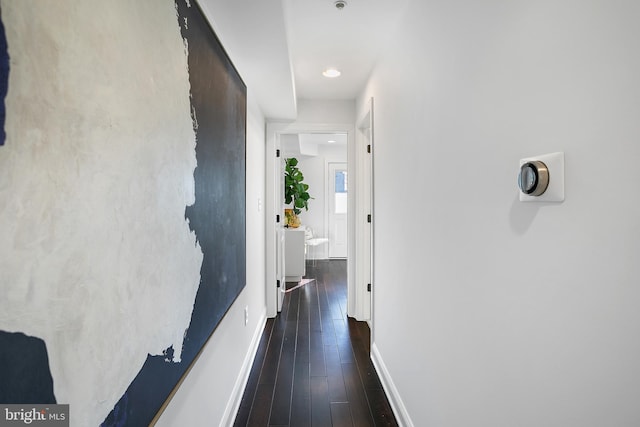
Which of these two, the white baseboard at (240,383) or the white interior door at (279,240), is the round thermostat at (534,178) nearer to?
the white baseboard at (240,383)

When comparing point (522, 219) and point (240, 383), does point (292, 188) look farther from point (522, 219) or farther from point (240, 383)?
point (522, 219)

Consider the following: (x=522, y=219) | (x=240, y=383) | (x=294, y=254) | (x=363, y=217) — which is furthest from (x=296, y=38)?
(x=294, y=254)

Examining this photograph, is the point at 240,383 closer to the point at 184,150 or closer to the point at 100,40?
the point at 184,150

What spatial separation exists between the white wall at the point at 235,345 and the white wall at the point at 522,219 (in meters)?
1.00

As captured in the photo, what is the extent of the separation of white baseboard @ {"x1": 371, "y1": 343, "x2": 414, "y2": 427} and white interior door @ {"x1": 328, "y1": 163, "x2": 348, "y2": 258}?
4.57 metres

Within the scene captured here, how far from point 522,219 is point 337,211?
21.1 ft

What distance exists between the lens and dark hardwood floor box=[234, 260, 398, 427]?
6.67ft

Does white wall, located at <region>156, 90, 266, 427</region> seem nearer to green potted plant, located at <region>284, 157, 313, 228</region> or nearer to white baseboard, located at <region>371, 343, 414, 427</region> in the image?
white baseboard, located at <region>371, 343, 414, 427</region>

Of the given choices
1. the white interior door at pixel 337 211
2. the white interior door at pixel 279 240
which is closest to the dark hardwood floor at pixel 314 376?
the white interior door at pixel 279 240

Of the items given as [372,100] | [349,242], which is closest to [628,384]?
[372,100]

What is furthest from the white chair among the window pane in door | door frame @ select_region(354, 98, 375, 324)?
door frame @ select_region(354, 98, 375, 324)

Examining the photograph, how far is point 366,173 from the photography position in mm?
3551

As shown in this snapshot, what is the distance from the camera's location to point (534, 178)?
790mm

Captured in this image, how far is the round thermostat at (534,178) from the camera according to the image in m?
0.78
